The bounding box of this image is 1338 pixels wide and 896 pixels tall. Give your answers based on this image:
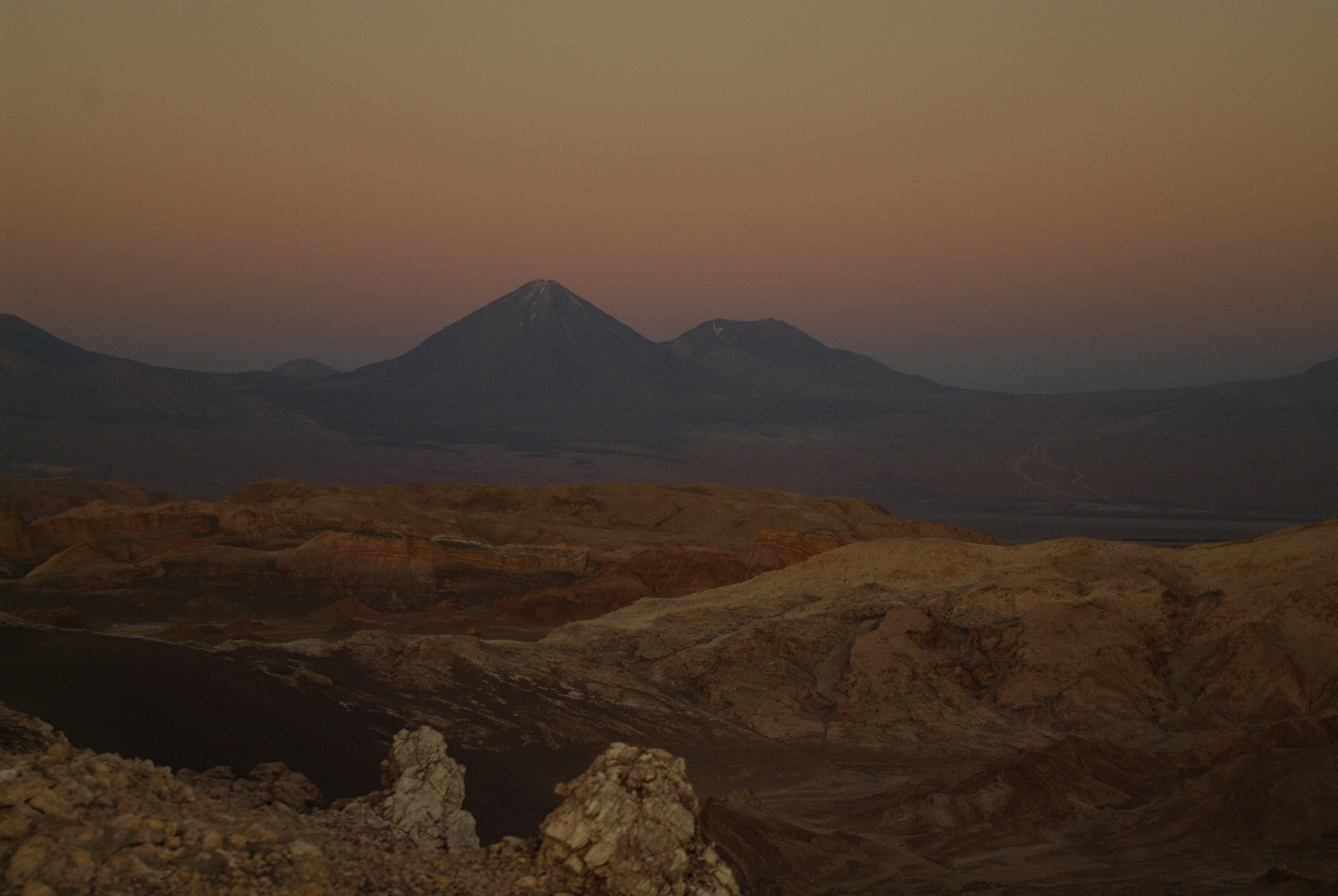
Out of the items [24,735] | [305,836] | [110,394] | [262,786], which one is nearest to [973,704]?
[262,786]

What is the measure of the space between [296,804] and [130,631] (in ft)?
87.7

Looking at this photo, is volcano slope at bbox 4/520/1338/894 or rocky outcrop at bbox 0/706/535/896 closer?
rocky outcrop at bbox 0/706/535/896

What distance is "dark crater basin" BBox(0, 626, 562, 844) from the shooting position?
1166 cm

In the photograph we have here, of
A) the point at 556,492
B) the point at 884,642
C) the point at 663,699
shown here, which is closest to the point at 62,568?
the point at 663,699

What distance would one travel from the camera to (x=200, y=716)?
12789 millimetres

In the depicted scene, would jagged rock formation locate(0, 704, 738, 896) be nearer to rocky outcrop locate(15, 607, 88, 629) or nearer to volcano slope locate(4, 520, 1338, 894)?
volcano slope locate(4, 520, 1338, 894)

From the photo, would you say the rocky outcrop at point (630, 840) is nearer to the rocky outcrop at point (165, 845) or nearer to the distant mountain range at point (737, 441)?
the rocky outcrop at point (165, 845)

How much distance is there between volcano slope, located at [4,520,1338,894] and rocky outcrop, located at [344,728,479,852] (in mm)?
4524

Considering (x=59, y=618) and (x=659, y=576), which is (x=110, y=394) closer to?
(x=659, y=576)

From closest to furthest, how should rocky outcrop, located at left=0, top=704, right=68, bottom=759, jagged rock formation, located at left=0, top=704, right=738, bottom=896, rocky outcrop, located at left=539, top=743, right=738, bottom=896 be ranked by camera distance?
jagged rock formation, located at left=0, top=704, right=738, bottom=896 < rocky outcrop, located at left=539, top=743, right=738, bottom=896 < rocky outcrop, located at left=0, top=704, right=68, bottom=759

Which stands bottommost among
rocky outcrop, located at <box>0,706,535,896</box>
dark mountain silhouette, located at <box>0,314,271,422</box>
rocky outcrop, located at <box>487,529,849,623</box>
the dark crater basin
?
rocky outcrop, located at <box>487,529,849,623</box>

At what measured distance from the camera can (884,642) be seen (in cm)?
2708

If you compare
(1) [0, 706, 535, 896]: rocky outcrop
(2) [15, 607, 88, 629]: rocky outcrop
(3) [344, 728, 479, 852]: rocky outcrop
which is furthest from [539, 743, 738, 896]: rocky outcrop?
(2) [15, 607, 88, 629]: rocky outcrop

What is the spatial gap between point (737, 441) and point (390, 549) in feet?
378
